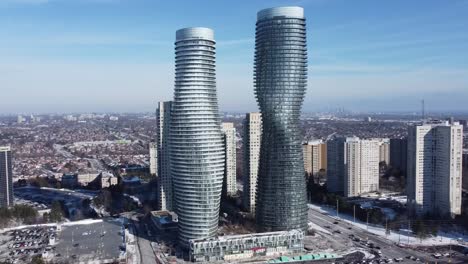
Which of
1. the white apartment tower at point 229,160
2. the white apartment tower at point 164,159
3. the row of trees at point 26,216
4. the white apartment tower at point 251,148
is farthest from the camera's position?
the white apartment tower at point 229,160

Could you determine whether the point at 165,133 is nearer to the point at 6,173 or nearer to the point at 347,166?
the point at 6,173

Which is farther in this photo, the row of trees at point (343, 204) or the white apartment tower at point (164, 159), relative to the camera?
the white apartment tower at point (164, 159)

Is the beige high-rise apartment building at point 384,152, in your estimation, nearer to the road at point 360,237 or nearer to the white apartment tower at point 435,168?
the white apartment tower at point 435,168

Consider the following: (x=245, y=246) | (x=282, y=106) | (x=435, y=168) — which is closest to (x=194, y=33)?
(x=282, y=106)

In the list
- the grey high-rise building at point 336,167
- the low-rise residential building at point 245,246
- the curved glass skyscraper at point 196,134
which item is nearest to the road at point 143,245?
the curved glass skyscraper at point 196,134

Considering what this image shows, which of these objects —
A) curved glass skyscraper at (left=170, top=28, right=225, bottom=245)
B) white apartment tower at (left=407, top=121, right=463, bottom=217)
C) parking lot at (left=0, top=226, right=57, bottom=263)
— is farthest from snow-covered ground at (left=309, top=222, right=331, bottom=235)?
parking lot at (left=0, top=226, right=57, bottom=263)

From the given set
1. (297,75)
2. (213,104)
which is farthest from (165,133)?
(297,75)

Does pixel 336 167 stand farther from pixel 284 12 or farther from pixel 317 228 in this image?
pixel 284 12

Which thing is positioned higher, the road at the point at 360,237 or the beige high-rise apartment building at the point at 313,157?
the beige high-rise apartment building at the point at 313,157
